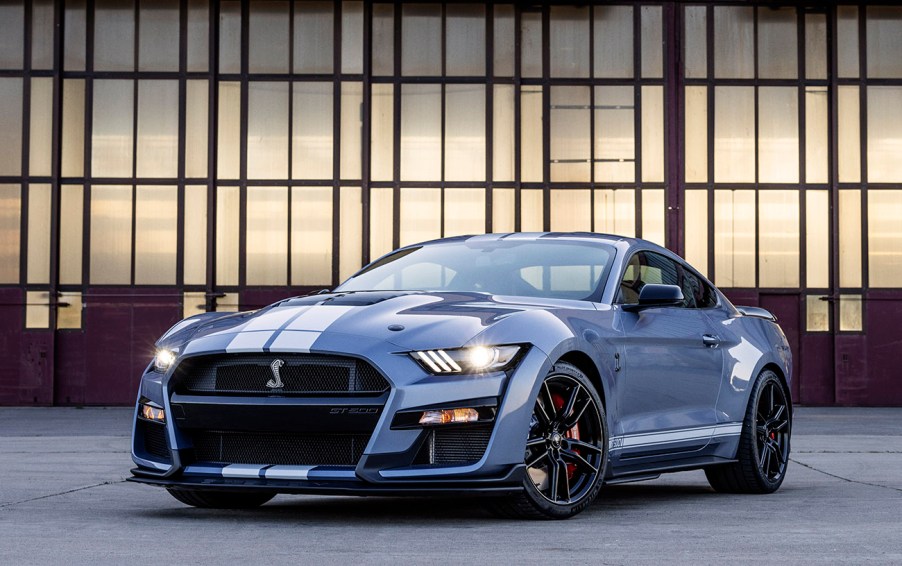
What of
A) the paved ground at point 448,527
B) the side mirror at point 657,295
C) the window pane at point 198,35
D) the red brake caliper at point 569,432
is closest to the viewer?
the paved ground at point 448,527

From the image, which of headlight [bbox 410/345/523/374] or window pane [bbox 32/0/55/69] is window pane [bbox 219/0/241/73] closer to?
window pane [bbox 32/0/55/69]

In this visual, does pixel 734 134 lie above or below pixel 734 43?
below

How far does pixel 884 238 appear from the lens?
23.7 m

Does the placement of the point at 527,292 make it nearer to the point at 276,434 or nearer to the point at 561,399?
the point at 561,399

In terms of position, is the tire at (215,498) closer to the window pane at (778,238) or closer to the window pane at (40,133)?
the window pane at (40,133)

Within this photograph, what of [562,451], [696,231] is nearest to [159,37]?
[696,231]

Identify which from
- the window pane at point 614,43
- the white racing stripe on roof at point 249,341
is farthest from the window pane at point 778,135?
the white racing stripe on roof at point 249,341

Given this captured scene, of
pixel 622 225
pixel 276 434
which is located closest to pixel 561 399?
pixel 276 434

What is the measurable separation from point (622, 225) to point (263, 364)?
17.2 meters

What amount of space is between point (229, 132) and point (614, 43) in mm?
6134

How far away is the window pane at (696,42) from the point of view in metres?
23.7

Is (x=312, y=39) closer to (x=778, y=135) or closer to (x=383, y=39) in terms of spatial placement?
(x=383, y=39)

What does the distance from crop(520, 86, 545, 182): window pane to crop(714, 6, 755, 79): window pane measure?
112 inches

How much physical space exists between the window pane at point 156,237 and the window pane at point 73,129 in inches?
40.9
